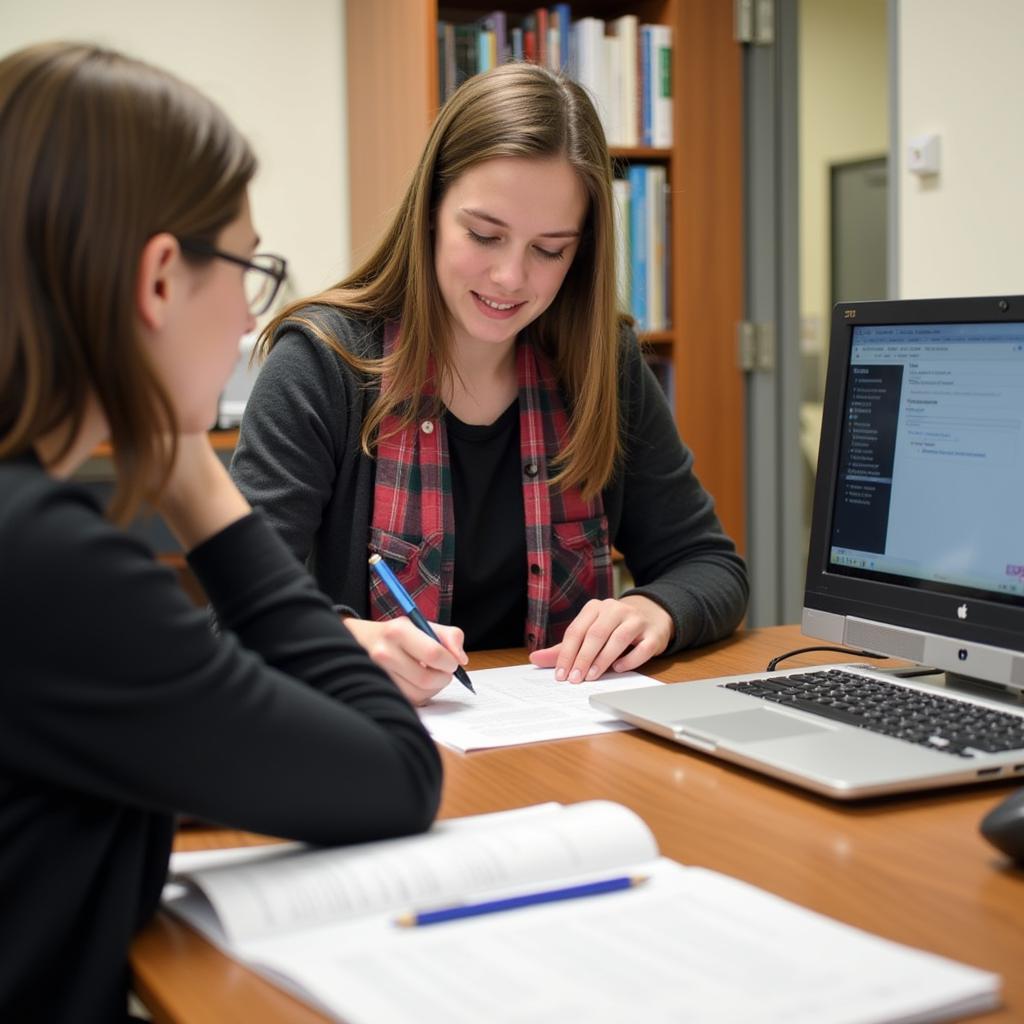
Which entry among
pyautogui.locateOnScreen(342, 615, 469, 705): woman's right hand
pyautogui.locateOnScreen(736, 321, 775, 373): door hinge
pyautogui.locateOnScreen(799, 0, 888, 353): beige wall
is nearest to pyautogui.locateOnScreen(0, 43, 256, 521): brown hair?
pyautogui.locateOnScreen(342, 615, 469, 705): woman's right hand

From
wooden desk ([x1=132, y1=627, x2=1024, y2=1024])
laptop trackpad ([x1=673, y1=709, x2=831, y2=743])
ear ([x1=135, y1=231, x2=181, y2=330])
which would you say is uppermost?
ear ([x1=135, y1=231, x2=181, y2=330])

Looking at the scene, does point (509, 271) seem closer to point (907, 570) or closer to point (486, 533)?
point (486, 533)

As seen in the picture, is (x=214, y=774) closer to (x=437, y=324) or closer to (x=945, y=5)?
(x=437, y=324)

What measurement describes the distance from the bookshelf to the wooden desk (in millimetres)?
1909

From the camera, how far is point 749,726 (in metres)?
1.08

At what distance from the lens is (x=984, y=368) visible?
44.8 inches

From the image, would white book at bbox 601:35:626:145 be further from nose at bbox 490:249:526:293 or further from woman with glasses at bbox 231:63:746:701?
nose at bbox 490:249:526:293

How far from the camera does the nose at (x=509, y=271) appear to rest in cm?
153

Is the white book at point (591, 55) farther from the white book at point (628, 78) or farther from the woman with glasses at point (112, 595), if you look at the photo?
the woman with glasses at point (112, 595)

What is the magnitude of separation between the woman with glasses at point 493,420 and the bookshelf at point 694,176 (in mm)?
1177

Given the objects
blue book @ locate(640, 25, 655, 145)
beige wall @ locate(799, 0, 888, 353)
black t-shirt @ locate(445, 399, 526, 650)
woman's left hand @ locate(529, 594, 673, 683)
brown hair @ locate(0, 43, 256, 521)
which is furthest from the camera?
beige wall @ locate(799, 0, 888, 353)

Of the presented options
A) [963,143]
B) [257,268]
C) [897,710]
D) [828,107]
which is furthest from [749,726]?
[828,107]

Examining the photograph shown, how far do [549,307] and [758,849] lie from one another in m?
1.02

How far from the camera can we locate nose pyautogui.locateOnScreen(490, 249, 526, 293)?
1527 mm
